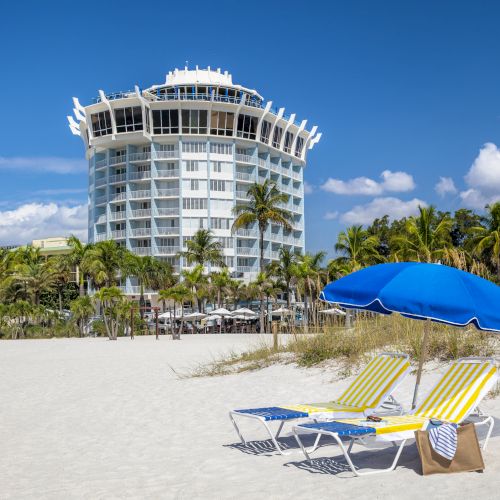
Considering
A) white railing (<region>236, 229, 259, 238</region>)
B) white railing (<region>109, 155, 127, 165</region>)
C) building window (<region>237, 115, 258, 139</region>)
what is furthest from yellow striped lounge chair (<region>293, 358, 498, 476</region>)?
white railing (<region>109, 155, 127, 165</region>)

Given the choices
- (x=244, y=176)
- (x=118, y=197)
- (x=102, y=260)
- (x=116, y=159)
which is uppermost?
(x=116, y=159)

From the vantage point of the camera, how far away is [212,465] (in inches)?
281

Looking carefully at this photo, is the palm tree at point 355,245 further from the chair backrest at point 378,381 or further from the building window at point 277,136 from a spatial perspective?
the chair backrest at point 378,381

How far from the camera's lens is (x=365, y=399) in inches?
315

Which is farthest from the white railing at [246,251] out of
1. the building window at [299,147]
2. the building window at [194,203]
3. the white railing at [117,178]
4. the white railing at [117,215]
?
the building window at [299,147]

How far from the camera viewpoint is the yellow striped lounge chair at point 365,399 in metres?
7.54

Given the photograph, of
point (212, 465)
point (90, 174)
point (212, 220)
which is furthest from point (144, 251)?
point (212, 465)

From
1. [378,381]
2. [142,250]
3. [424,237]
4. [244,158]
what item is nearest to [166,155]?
[244,158]

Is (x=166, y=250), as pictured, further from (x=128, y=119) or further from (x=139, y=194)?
(x=128, y=119)

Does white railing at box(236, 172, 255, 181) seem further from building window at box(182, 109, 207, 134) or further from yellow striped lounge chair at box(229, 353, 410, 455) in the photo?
yellow striped lounge chair at box(229, 353, 410, 455)

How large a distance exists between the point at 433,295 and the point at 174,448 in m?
3.61

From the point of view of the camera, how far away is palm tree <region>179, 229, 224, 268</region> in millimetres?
68125

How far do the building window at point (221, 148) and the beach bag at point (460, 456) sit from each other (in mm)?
72172

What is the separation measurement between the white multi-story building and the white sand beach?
2383 inches
